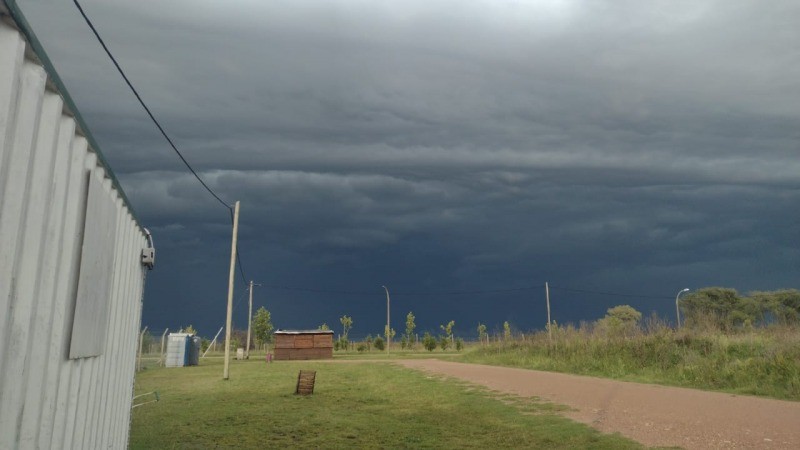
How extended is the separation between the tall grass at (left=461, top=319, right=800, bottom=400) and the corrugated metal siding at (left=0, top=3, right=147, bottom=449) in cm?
1586

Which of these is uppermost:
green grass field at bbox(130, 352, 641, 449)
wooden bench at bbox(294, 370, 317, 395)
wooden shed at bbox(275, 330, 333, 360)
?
wooden shed at bbox(275, 330, 333, 360)

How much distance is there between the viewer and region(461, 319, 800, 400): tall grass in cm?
1681

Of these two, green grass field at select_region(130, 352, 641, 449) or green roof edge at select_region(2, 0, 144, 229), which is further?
green grass field at select_region(130, 352, 641, 449)

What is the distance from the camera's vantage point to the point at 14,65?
292 centimetres

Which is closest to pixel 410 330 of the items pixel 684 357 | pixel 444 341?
pixel 444 341

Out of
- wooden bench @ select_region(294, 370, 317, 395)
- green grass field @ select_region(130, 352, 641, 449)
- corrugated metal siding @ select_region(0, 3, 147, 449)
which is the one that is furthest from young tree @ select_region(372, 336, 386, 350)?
corrugated metal siding @ select_region(0, 3, 147, 449)

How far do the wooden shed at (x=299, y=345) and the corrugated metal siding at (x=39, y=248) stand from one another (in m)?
40.0

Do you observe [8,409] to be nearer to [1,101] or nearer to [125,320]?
[1,101]

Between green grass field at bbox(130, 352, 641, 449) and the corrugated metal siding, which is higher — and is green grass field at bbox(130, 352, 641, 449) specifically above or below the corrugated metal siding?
below

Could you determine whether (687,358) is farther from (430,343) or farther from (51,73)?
(430,343)

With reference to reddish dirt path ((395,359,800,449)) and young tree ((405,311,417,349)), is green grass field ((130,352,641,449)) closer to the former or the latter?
reddish dirt path ((395,359,800,449))

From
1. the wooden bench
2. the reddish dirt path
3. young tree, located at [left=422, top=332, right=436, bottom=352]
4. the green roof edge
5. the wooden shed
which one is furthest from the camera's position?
young tree, located at [left=422, top=332, right=436, bottom=352]

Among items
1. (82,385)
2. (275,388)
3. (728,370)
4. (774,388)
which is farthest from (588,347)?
(82,385)

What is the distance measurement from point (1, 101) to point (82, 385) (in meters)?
2.94
